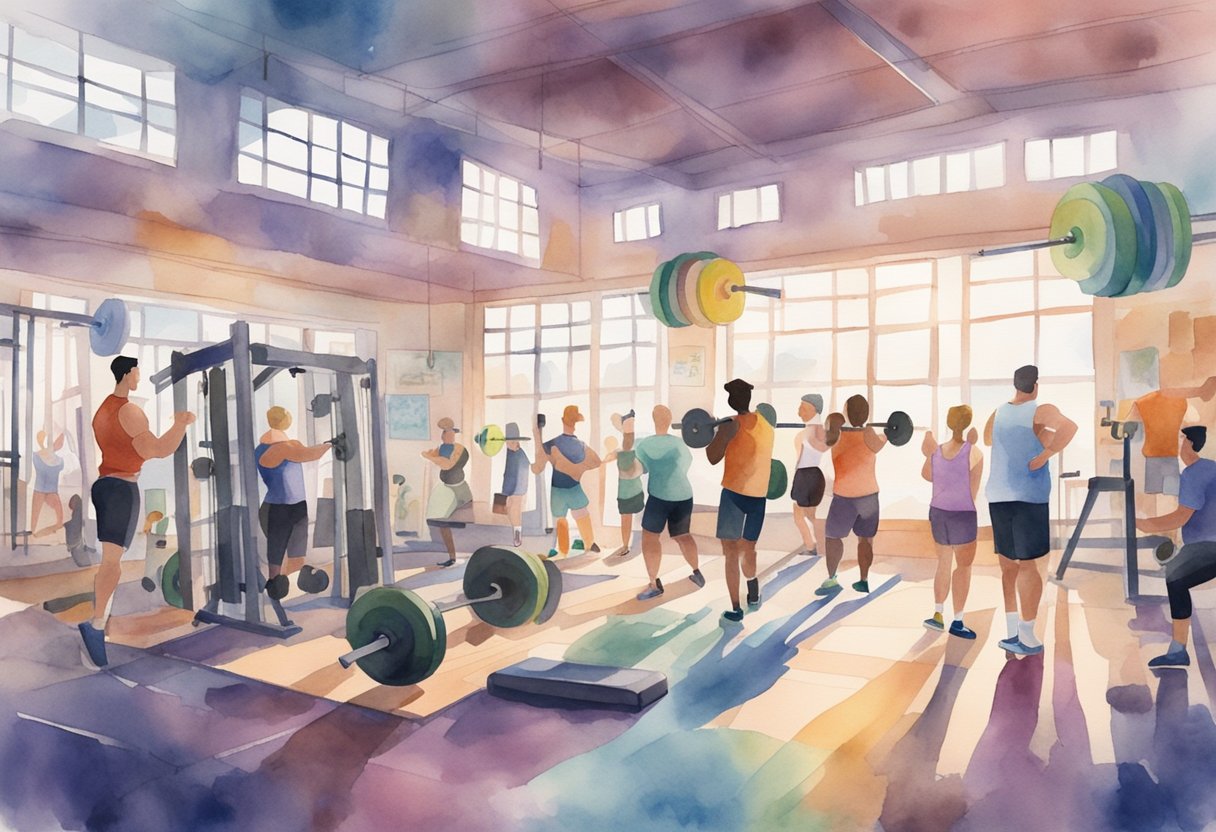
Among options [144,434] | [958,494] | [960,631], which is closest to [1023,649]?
[960,631]

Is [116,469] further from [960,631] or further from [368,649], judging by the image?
[960,631]

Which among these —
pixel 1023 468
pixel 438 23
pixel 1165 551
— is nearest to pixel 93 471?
pixel 438 23

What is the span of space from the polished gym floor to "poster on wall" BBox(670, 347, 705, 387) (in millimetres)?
2129

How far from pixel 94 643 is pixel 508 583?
4.97 ft

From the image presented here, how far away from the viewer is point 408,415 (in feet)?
14.9

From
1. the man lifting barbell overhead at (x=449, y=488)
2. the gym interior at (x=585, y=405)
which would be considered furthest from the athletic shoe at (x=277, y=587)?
the man lifting barbell overhead at (x=449, y=488)

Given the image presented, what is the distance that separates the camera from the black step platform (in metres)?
2.38

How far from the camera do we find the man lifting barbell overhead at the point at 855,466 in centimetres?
372

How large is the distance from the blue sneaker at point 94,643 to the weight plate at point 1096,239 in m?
3.76

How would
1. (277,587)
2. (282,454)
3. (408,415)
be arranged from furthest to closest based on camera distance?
(408,415)
(282,454)
(277,587)

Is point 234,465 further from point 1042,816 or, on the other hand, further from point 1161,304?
point 1161,304

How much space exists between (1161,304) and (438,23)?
363 centimetres

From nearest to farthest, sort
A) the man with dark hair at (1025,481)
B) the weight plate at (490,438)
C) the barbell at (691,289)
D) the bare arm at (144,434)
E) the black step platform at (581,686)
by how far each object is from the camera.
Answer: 1. the black step platform at (581,686)
2. the bare arm at (144,434)
3. the man with dark hair at (1025,481)
4. the barbell at (691,289)
5. the weight plate at (490,438)

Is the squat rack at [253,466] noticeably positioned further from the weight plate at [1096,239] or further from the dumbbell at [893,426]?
the weight plate at [1096,239]
